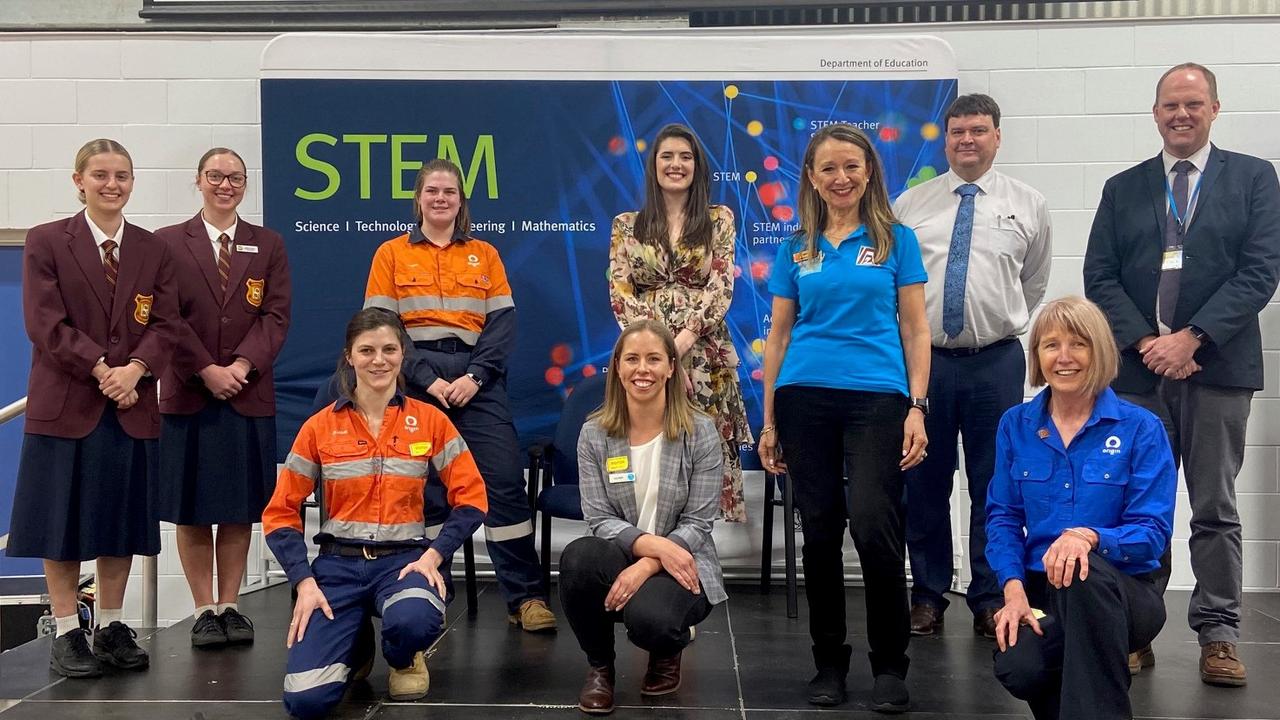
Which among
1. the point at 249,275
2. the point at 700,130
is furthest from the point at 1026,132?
the point at 249,275

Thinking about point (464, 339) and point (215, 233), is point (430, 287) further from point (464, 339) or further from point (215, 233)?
point (215, 233)

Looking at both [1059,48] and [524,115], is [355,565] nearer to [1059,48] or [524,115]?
[524,115]

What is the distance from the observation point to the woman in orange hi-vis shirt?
11.5ft

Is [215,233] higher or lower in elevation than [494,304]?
higher

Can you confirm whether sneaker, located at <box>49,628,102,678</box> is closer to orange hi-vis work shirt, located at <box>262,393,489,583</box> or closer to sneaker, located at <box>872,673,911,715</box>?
orange hi-vis work shirt, located at <box>262,393,489,583</box>

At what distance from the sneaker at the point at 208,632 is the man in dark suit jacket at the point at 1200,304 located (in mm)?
2665

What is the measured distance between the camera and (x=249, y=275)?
347cm

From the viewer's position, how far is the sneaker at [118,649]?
306cm

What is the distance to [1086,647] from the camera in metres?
2.13

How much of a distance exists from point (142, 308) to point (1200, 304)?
304cm

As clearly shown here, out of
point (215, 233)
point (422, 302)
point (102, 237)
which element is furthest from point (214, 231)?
point (422, 302)

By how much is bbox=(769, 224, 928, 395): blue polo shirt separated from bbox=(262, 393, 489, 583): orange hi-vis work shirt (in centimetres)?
94

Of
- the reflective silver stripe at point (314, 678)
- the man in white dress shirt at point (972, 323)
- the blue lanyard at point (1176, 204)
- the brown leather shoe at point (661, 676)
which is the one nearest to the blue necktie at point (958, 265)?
the man in white dress shirt at point (972, 323)

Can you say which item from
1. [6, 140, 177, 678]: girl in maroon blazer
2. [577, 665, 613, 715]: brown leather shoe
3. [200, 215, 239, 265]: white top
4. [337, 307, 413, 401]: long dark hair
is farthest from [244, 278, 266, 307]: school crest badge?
[577, 665, 613, 715]: brown leather shoe
